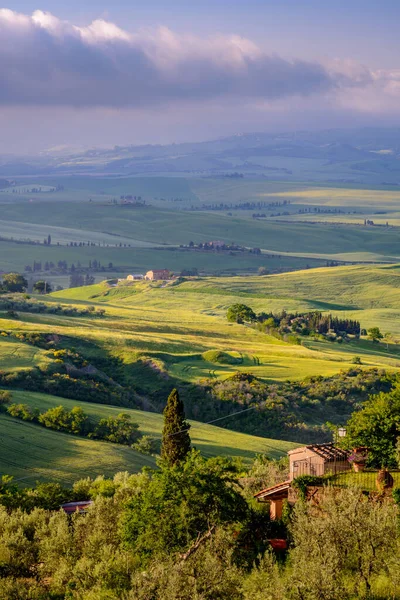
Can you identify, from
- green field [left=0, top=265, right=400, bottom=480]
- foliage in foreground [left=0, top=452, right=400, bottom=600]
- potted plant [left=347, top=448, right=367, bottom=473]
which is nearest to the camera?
foliage in foreground [left=0, top=452, right=400, bottom=600]

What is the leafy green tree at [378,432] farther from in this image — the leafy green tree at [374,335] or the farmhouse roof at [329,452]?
the leafy green tree at [374,335]

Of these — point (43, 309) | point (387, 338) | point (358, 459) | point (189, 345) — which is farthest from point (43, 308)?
point (358, 459)

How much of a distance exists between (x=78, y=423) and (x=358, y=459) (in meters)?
20.0

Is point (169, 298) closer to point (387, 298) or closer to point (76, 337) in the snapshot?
point (387, 298)

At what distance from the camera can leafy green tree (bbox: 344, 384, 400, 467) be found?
1489 inches

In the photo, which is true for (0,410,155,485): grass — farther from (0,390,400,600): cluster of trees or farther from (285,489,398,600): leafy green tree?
(285,489,398,600): leafy green tree

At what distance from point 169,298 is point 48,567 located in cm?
12675

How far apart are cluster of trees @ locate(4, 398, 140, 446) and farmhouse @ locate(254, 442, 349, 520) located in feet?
56.7

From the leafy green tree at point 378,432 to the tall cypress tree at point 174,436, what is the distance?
6.28 metres

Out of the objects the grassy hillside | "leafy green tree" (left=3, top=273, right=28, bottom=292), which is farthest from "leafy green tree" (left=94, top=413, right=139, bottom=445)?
"leafy green tree" (left=3, top=273, right=28, bottom=292)

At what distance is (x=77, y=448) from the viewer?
48.3m

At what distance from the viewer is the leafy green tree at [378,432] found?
3781cm

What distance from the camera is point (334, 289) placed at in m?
182

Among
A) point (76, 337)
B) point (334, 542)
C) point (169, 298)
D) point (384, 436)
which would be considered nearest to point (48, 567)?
point (334, 542)
